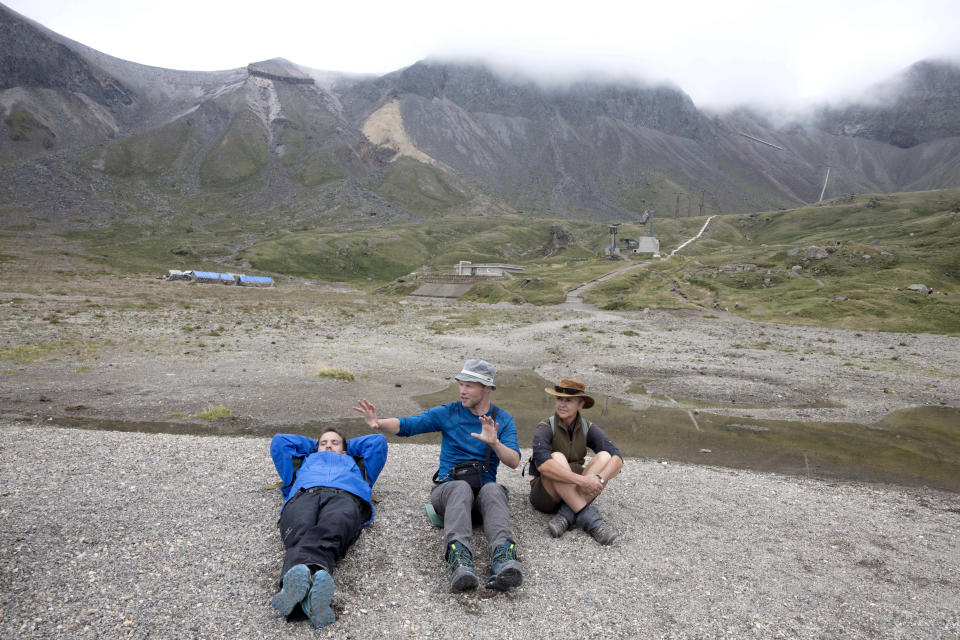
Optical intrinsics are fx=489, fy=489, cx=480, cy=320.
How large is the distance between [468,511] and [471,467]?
2.90 feet

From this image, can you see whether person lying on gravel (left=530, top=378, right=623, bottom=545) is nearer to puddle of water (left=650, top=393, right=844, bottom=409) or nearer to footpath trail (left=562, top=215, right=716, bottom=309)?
puddle of water (left=650, top=393, right=844, bottom=409)

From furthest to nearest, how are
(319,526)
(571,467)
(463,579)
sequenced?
1. (571,467)
2. (319,526)
3. (463,579)

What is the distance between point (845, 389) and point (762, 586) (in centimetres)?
2071

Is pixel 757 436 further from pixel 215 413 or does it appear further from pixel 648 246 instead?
pixel 648 246

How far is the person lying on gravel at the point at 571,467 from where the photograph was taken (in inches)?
314

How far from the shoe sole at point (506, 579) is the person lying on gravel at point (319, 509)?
197 centimetres

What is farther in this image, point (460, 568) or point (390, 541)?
point (390, 541)

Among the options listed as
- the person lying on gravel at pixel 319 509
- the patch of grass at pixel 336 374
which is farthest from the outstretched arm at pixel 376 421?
the patch of grass at pixel 336 374

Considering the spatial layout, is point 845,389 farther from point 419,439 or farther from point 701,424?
point 419,439

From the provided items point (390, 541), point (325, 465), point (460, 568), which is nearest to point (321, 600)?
point (460, 568)

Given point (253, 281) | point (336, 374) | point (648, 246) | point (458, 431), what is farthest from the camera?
point (648, 246)

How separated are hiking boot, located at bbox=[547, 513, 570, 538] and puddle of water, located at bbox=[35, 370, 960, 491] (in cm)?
641

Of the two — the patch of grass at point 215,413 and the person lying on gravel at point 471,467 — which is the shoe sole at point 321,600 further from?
the patch of grass at point 215,413

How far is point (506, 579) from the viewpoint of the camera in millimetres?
6266
